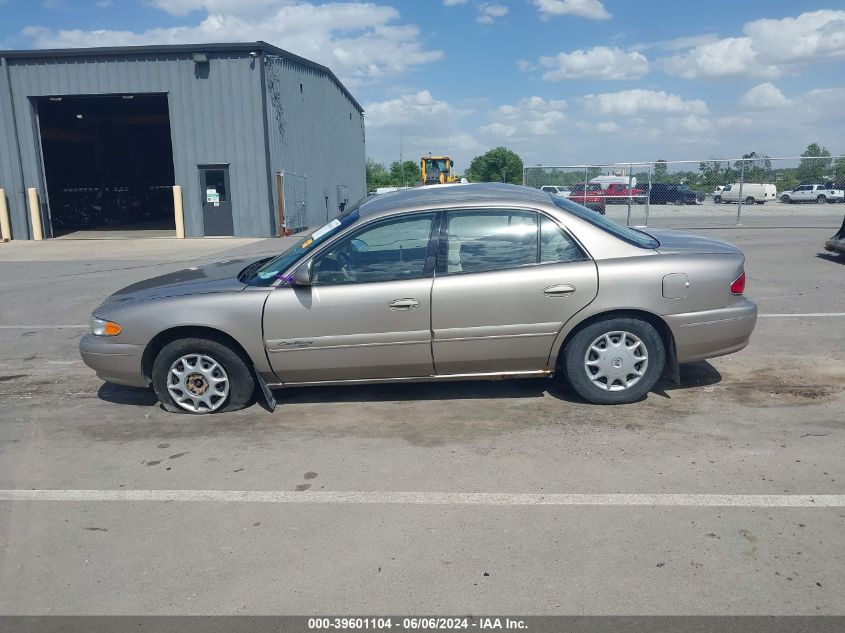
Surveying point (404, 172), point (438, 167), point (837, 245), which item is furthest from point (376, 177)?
point (837, 245)

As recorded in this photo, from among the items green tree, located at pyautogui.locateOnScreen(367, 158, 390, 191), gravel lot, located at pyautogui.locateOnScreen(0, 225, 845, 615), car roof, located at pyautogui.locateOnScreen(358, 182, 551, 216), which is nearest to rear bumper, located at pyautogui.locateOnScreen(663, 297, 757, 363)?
gravel lot, located at pyautogui.locateOnScreen(0, 225, 845, 615)

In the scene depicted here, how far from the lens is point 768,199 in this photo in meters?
30.0

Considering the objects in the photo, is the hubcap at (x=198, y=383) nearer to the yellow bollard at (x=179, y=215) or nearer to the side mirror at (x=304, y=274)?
the side mirror at (x=304, y=274)

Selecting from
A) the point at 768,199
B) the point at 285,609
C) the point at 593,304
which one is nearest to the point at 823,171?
the point at 768,199

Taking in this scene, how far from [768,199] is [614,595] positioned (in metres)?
31.1

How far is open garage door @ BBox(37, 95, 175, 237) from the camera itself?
93.6 feet

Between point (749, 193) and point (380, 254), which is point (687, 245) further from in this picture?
point (749, 193)

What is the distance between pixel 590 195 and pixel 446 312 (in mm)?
17544

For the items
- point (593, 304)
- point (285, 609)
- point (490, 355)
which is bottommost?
point (285, 609)

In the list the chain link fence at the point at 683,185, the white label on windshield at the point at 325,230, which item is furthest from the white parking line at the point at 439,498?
the chain link fence at the point at 683,185

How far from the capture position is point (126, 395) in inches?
240

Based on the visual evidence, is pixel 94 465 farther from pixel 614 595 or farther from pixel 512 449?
pixel 614 595

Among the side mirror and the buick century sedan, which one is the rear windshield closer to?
the buick century sedan
